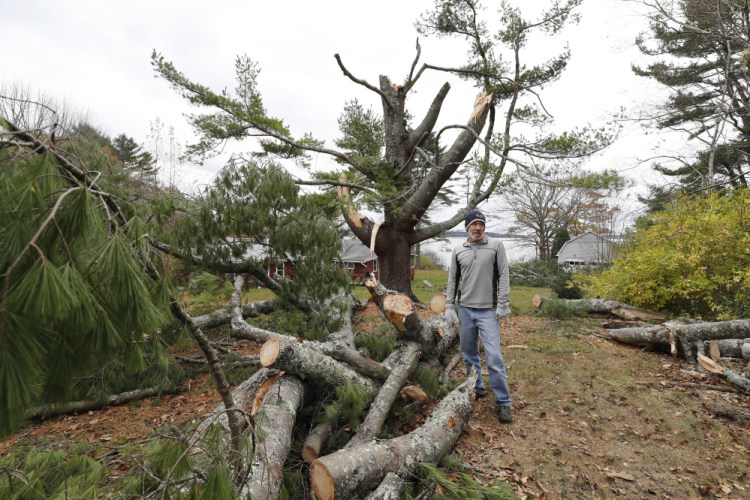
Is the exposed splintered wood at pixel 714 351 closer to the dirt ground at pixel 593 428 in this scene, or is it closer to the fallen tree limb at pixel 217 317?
the dirt ground at pixel 593 428

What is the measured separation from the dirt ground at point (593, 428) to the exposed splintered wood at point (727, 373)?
0.11 meters

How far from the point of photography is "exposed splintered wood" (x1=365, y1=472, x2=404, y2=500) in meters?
2.08

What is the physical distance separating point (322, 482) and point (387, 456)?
1.68 feet

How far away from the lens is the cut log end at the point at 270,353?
9.05 feet

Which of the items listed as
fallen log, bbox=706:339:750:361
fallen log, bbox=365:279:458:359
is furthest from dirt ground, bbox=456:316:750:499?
fallen log, bbox=365:279:458:359

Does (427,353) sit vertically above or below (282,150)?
below

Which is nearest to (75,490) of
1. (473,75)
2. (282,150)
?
(282,150)

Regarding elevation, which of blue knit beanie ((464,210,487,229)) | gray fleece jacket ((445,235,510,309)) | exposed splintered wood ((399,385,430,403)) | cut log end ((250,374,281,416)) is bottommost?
exposed splintered wood ((399,385,430,403))

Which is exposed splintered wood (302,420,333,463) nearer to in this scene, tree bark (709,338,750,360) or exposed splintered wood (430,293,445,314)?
exposed splintered wood (430,293,445,314)

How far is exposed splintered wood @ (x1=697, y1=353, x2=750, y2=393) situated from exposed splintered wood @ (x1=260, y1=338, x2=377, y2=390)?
167 inches

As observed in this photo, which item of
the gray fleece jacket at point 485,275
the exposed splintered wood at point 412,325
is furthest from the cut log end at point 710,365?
the exposed splintered wood at point 412,325

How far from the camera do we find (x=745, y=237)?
5301mm

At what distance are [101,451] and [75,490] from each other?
232 centimetres

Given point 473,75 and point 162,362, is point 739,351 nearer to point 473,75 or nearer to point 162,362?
point 162,362
